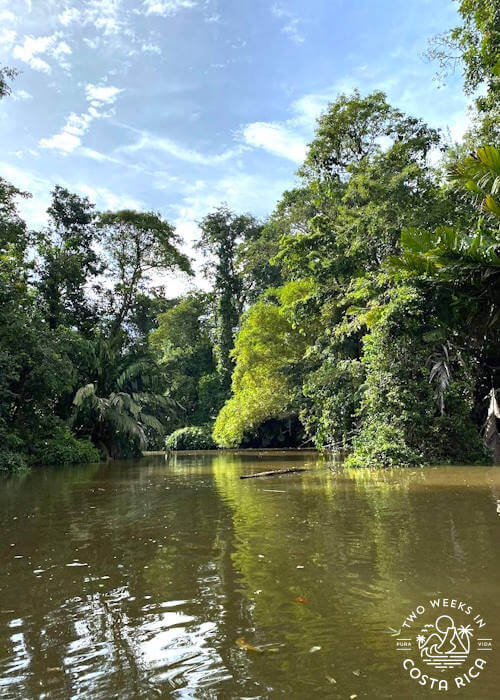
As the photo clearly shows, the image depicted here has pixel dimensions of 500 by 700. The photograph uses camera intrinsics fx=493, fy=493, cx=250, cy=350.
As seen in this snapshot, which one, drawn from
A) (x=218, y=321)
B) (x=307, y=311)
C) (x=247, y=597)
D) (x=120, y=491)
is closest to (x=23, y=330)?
(x=120, y=491)

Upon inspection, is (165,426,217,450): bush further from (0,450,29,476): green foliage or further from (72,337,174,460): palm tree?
(0,450,29,476): green foliage

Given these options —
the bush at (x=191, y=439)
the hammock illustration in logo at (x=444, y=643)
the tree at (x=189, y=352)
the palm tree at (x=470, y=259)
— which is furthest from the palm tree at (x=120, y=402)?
the hammock illustration in logo at (x=444, y=643)

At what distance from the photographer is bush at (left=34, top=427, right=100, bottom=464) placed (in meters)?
17.9

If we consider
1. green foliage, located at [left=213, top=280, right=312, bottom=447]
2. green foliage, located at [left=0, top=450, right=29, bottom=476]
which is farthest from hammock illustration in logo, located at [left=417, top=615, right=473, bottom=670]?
green foliage, located at [left=213, top=280, right=312, bottom=447]

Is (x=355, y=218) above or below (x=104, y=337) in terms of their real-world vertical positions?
above

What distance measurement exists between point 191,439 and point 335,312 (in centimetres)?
1834

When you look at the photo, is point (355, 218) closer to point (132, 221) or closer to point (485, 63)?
point (485, 63)

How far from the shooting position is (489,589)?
2.84m

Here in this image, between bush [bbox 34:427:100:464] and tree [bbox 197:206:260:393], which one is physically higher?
tree [bbox 197:206:260:393]

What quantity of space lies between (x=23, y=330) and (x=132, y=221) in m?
11.9
